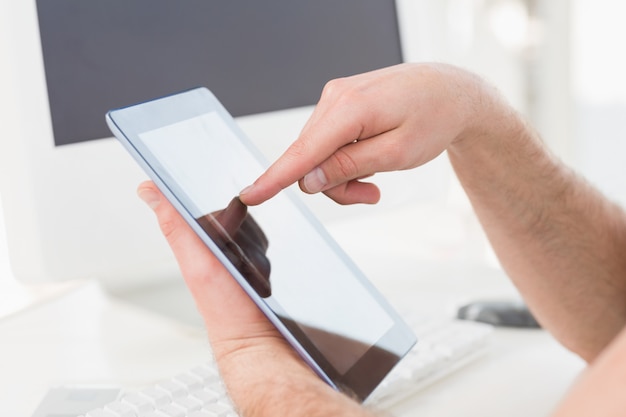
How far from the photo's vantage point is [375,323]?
584 mm

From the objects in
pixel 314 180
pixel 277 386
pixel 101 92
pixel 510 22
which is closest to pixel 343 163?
pixel 314 180

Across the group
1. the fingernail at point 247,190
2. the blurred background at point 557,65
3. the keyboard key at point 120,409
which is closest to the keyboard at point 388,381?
the keyboard key at point 120,409

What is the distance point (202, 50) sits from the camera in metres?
0.72

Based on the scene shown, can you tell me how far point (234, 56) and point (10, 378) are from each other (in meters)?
0.33

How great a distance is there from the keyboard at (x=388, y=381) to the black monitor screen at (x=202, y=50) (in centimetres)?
22

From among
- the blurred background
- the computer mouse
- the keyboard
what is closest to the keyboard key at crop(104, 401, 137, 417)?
the keyboard

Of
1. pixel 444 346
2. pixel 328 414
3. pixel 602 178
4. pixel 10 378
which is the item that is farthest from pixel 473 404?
pixel 602 178

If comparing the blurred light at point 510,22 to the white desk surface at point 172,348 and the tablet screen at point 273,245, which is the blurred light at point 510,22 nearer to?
the white desk surface at point 172,348

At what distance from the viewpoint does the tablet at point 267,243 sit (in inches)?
19.9

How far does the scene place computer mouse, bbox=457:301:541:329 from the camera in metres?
0.79

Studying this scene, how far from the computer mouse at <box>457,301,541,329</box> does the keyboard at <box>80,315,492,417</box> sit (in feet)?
0.07

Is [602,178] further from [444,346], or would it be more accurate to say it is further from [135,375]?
[135,375]

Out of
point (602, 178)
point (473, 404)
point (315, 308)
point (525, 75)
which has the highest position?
point (315, 308)

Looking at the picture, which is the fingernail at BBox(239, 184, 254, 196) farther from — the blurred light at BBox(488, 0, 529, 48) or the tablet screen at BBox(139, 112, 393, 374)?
the blurred light at BBox(488, 0, 529, 48)
